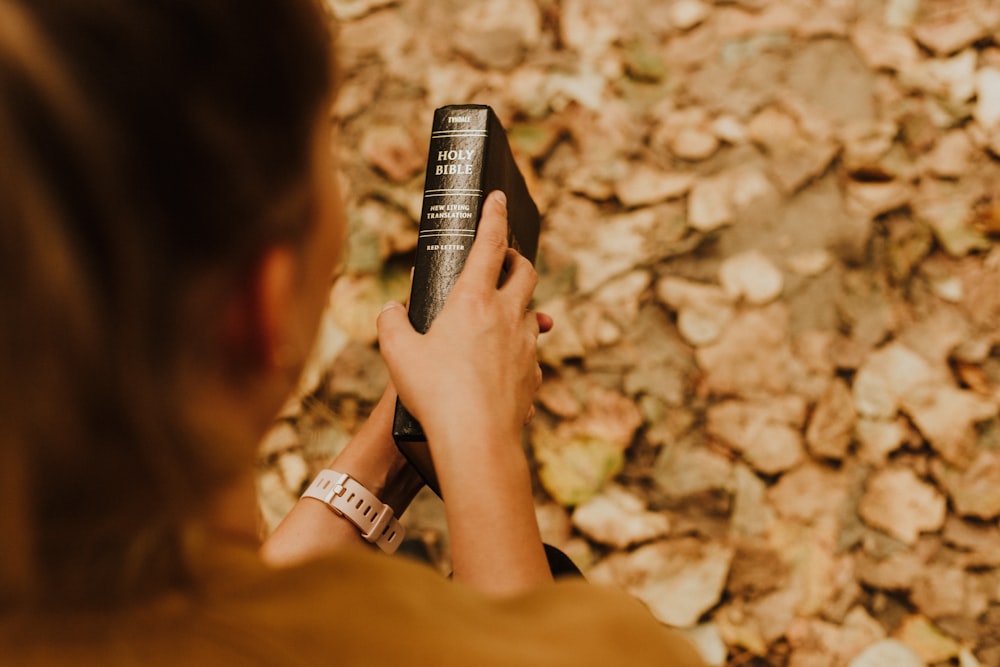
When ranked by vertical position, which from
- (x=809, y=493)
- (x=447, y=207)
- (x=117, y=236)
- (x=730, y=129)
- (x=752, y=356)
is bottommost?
(x=809, y=493)

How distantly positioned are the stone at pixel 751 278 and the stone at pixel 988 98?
35 centimetres

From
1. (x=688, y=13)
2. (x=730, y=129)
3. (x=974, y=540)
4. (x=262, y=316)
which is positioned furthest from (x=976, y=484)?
(x=262, y=316)

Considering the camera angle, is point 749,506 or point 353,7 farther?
point 353,7

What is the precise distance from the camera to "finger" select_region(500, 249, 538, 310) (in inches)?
25.4

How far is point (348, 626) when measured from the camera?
35 centimetres

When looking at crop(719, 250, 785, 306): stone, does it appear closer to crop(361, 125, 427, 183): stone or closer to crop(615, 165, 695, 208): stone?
crop(615, 165, 695, 208): stone

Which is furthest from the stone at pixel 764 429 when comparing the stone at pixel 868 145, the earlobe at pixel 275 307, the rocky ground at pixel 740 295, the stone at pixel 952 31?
the earlobe at pixel 275 307

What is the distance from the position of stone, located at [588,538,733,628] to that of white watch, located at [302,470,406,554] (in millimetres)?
284

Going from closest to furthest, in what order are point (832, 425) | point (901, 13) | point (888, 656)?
1. point (888, 656)
2. point (832, 425)
3. point (901, 13)

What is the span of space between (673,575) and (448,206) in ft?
1.63

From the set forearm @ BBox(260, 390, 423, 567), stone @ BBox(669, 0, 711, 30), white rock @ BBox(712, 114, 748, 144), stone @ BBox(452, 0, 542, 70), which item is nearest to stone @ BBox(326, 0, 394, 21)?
stone @ BBox(452, 0, 542, 70)

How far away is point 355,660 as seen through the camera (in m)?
0.34

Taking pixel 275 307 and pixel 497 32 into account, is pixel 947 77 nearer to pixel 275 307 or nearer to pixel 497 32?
Answer: pixel 497 32

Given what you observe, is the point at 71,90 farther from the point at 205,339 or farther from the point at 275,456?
the point at 275,456
